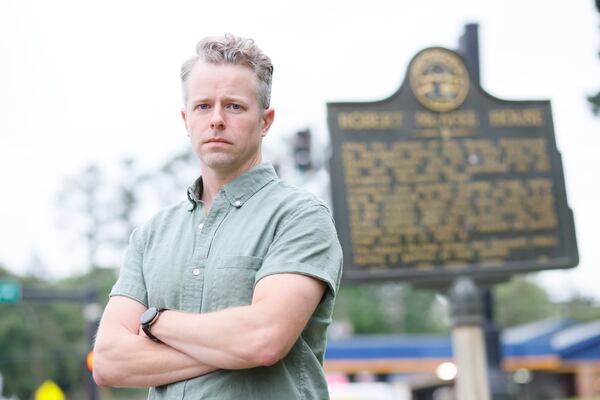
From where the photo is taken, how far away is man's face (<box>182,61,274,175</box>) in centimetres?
267

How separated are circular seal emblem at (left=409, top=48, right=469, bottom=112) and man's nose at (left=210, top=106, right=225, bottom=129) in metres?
8.05

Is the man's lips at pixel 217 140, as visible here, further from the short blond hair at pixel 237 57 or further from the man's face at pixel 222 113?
the short blond hair at pixel 237 57

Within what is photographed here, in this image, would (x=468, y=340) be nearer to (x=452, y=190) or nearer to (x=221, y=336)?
(x=452, y=190)

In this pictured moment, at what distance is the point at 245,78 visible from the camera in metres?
2.69

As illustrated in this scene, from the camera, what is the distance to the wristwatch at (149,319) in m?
2.58

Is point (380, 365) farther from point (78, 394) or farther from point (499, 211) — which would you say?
point (78, 394)

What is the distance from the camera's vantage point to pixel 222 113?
2.67m

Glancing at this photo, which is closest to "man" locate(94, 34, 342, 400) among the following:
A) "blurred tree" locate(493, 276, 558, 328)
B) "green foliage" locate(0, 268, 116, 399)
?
"green foliage" locate(0, 268, 116, 399)

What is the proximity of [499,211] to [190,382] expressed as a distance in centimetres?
836

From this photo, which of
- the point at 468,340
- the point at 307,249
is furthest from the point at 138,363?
the point at 468,340

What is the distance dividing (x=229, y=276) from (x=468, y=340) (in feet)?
27.6

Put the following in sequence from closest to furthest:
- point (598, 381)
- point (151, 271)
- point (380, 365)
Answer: point (151, 271), point (380, 365), point (598, 381)

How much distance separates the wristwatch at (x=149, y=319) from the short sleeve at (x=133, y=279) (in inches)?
7.8

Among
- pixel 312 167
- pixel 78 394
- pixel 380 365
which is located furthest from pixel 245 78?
A: pixel 78 394
